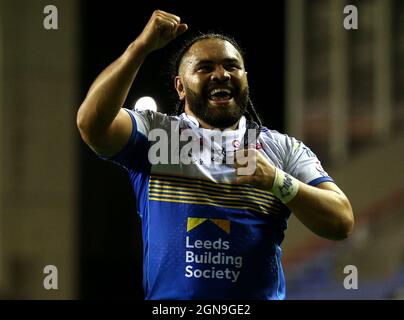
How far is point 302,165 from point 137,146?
Result: 587mm

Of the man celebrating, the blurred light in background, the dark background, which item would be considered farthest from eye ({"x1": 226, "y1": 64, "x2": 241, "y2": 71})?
the dark background

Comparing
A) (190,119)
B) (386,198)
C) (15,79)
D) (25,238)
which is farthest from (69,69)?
(190,119)

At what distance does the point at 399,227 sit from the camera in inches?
406

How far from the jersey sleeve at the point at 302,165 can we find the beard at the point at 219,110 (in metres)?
0.24

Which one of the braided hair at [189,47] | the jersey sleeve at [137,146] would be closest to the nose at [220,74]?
the braided hair at [189,47]

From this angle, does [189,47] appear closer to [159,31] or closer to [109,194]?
[159,31]

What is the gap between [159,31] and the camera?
2.61m

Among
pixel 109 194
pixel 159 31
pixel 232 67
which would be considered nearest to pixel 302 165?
pixel 232 67

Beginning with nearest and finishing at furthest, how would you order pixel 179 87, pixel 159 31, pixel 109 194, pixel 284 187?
pixel 159 31
pixel 284 187
pixel 179 87
pixel 109 194

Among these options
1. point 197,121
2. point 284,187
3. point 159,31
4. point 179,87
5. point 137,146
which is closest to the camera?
point 159,31
